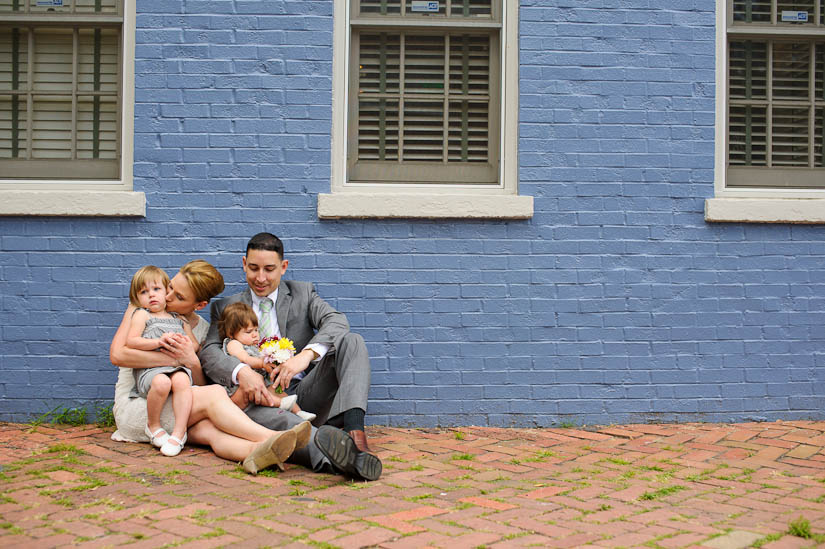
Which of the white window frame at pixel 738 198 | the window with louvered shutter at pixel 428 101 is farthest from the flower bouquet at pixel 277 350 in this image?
the white window frame at pixel 738 198

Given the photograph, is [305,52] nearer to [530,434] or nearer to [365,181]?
[365,181]

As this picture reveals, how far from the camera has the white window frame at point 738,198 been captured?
17.1 feet

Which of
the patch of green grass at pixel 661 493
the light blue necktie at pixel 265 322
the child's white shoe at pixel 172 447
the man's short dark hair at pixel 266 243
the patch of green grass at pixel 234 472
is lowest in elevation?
the patch of green grass at pixel 661 493

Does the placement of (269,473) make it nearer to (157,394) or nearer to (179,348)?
(157,394)

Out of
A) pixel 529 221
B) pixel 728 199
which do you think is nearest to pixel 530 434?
pixel 529 221

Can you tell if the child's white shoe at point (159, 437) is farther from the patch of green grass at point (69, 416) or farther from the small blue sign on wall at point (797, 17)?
the small blue sign on wall at point (797, 17)

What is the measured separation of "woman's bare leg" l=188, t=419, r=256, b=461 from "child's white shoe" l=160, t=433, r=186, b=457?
120mm

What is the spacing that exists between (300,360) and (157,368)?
32.4 inches

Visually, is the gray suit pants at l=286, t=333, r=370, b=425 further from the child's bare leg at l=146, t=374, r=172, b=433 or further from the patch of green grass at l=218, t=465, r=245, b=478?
the child's bare leg at l=146, t=374, r=172, b=433

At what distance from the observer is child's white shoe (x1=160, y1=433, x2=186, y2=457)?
13.8 feet

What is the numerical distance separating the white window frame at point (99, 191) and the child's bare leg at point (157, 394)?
1.29 m

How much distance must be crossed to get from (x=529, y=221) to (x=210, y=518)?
9.45 feet

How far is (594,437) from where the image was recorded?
4.94 metres

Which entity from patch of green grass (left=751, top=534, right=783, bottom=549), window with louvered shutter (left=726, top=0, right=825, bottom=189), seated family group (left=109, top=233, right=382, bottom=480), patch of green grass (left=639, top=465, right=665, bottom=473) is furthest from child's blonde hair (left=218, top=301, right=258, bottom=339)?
window with louvered shutter (left=726, top=0, right=825, bottom=189)
